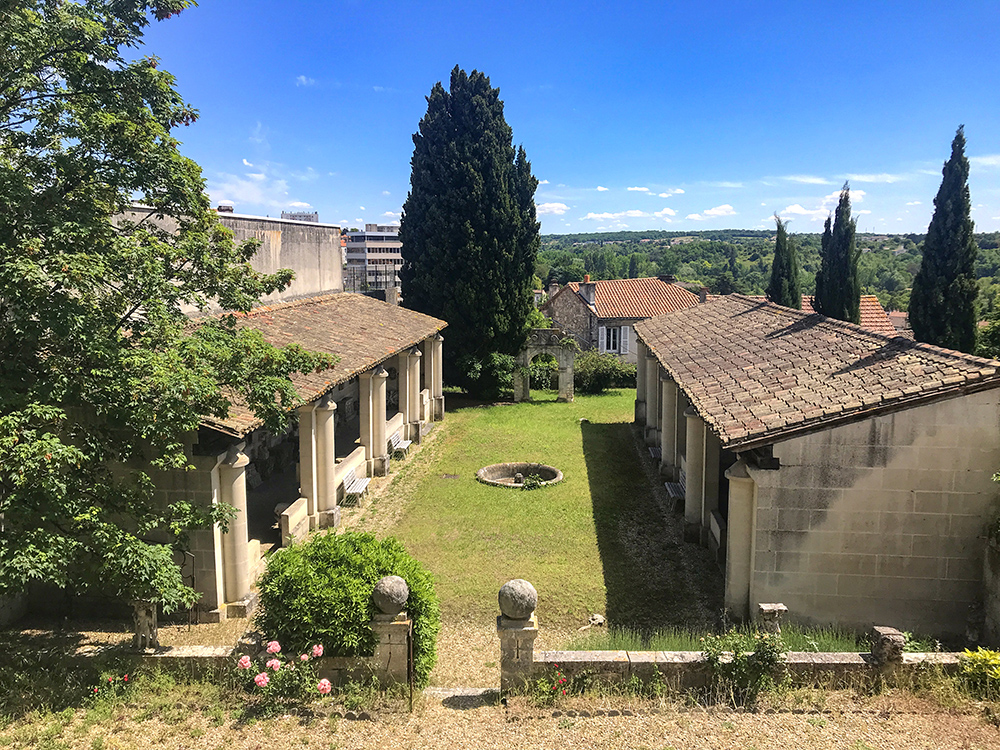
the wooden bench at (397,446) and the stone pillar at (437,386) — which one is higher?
the stone pillar at (437,386)

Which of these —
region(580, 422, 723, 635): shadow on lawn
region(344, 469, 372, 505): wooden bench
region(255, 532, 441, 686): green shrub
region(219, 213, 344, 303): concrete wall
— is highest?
region(219, 213, 344, 303): concrete wall

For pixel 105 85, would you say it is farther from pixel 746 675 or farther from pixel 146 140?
pixel 746 675

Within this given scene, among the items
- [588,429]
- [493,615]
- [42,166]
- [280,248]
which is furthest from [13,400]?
[588,429]

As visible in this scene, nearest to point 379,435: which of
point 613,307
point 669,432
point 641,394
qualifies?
point 669,432

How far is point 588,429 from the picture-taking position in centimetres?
2689

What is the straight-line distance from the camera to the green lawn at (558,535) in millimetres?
12328

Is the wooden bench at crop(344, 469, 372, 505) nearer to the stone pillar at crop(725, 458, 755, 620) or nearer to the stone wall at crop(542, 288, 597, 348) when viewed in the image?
the stone pillar at crop(725, 458, 755, 620)

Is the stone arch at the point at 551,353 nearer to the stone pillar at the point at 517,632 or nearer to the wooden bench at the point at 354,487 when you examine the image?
the wooden bench at the point at 354,487

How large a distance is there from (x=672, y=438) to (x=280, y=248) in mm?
13048

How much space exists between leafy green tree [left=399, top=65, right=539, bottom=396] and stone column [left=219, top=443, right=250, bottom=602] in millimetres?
19725

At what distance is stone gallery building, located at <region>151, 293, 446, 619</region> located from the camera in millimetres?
10945

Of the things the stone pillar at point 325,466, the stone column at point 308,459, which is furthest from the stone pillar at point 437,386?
the stone column at point 308,459

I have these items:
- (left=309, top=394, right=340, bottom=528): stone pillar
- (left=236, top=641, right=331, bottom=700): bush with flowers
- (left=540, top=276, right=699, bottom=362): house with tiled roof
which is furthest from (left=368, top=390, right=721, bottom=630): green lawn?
(left=540, top=276, right=699, bottom=362): house with tiled roof

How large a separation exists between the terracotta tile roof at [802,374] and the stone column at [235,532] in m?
7.55
